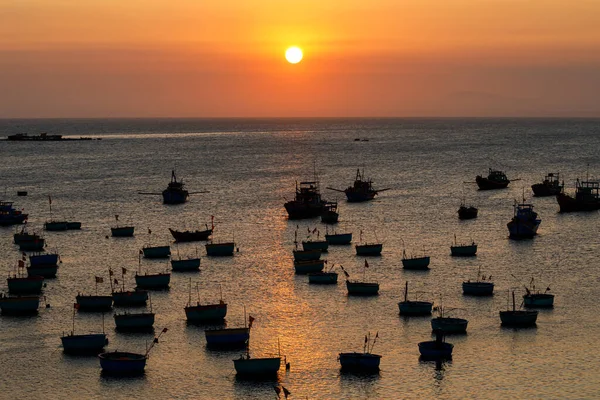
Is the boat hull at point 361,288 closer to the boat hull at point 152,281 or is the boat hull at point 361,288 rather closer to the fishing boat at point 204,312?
the fishing boat at point 204,312

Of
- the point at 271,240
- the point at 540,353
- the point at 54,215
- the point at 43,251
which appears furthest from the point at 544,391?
the point at 54,215

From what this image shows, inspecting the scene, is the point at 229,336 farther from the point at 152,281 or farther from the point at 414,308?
the point at 152,281

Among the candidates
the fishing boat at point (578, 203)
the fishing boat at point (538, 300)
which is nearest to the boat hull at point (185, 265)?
the fishing boat at point (538, 300)

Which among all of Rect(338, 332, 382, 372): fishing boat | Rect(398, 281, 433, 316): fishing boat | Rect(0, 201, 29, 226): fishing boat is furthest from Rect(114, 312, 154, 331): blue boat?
Rect(0, 201, 29, 226): fishing boat

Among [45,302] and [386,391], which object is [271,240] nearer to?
[45,302]

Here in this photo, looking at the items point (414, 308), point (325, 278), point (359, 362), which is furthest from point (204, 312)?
point (325, 278)
